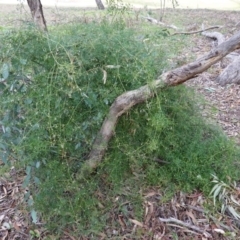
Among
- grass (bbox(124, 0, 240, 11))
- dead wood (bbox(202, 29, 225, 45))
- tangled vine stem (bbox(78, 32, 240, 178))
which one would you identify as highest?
tangled vine stem (bbox(78, 32, 240, 178))

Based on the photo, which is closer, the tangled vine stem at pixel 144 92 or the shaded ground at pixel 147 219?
the tangled vine stem at pixel 144 92

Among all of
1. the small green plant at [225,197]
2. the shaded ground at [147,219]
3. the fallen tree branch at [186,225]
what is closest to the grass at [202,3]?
the shaded ground at [147,219]

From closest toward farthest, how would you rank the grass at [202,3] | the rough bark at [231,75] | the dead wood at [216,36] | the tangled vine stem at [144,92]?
the tangled vine stem at [144,92] → the rough bark at [231,75] → the dead wood at [216,36] → the grass at [202,3]

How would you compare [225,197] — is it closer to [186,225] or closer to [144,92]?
[186,225]

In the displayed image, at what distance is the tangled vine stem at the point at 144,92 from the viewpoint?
7.26 feet

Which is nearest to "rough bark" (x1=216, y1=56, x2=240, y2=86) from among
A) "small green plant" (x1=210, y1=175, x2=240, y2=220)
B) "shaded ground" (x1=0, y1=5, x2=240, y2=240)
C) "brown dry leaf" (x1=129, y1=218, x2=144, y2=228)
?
"shaded ground" (x1=0, y1=5, x2=240, y2=240)

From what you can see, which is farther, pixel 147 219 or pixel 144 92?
pixel 147 219

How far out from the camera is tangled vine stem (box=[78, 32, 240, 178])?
221cm

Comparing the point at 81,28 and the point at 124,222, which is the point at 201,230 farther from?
the point at 81,28

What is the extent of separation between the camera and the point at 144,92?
88.8 inches

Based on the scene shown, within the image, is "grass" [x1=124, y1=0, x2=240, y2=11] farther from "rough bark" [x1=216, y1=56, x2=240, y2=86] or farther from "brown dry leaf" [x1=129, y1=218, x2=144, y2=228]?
"brown dry leaf" [x1=129, y1=218, x2=144, y2=228]

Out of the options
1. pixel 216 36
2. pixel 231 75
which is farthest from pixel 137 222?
pixel 216 36

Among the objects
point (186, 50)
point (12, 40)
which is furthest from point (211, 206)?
point (186, 50)

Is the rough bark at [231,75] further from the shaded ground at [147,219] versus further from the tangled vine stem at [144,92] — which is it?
the tangled vine stem at [144,92]
